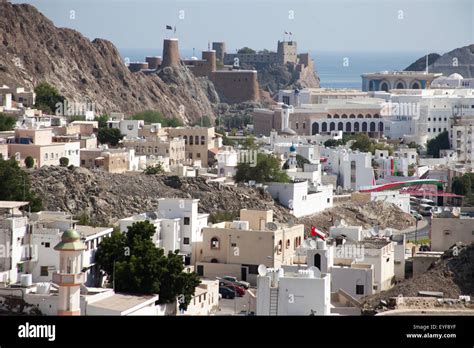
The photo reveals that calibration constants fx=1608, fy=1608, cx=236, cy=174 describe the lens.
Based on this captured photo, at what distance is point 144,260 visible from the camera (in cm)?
1923

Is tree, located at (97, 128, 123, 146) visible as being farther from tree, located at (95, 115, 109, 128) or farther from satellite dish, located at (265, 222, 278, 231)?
satellite dish, located at (265, 222, 278, 231)

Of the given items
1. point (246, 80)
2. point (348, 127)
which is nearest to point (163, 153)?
point (348, 127)

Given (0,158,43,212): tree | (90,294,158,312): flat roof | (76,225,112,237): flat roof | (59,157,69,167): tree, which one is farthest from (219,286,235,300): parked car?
(59,157,69,167): tree

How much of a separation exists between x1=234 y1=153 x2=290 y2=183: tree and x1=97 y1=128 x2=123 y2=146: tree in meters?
4.99

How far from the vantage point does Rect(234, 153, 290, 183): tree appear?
34.1m

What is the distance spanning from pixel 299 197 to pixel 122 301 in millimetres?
15006

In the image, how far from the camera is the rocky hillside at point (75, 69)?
173 feet

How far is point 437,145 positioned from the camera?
51.9 meters

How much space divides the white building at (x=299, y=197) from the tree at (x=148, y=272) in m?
11.5

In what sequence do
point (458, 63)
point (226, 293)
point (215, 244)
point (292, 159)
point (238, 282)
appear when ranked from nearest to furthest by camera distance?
1. point (226, 293)
2. point (238, 282)
3. point (215, 244)
4. point (292, 159)
5. point (458, 63)

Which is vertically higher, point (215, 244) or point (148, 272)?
point (148, 272)

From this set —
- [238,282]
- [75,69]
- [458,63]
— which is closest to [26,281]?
[238,282]

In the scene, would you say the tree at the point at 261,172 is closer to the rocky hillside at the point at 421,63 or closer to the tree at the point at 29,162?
the tree at the point at 29,162

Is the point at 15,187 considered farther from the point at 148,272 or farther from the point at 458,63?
the point at 458,63
